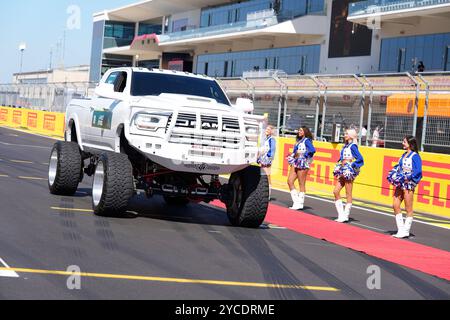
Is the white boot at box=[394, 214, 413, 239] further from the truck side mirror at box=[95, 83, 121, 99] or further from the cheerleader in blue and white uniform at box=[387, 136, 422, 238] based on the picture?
the truck side mirror at box=[95, 83, 121, 99]

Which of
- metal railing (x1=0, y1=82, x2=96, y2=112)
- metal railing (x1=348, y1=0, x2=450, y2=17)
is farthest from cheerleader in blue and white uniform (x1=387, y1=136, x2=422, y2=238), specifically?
metal railing (x1=0, y1=82, x2=96, y2=112)

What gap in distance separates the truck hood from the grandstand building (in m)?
26.3

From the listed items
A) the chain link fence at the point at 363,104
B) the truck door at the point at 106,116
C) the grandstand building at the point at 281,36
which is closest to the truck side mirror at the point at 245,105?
the truck door at the point at 106,116

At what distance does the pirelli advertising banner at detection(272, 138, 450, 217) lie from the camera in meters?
18.6

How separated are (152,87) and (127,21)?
71442 millimetres

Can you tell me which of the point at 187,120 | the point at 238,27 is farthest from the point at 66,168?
the point at 238,27

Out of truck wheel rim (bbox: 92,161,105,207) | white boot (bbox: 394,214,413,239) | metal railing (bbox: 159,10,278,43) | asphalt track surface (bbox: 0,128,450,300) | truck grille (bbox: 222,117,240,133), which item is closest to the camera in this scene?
asphalt track surface (bbox: 0,128,450,300)

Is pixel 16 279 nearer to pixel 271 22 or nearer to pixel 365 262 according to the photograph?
pixel 365 262

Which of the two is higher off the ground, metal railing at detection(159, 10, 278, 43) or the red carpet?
metal railing at detection(159, 10, 278, 43)

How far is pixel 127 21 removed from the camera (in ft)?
268

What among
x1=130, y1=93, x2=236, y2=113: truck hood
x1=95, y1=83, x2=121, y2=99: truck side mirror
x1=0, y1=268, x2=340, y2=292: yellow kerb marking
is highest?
x1=95, y1=83, x2=121, y2=99: truck side mirror

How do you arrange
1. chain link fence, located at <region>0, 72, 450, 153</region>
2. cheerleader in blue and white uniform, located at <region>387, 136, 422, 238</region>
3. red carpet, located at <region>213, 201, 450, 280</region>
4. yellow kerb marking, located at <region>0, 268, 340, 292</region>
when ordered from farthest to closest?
chain link fence, located at <region>0, 72, 450, 153</region> → cheerleader in blue and white uniform, located at <region>387, 136, 422, 238</region> → red carpet, located at <region>213, 201, 450, 280</region> → yellow kerb marking, located at <region>0, 268, 340, 292</region>

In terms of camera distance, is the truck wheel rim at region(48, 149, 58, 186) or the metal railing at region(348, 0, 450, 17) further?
the metal railing at region(348, 0, 450, 17)
